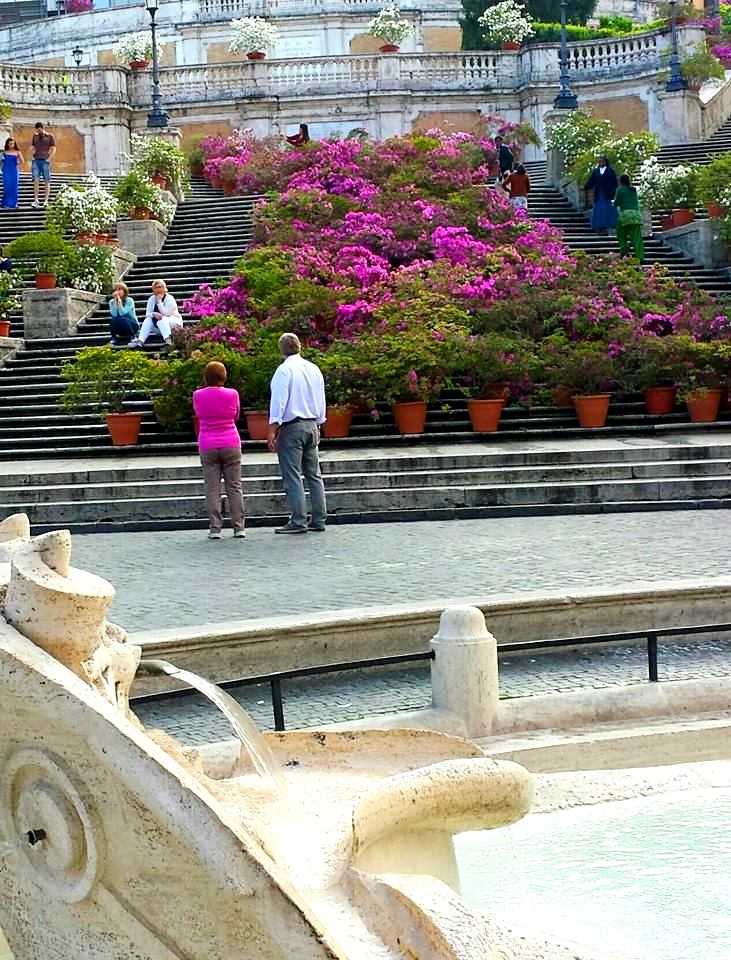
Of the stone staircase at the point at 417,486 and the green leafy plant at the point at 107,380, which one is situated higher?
the green leafy plant at the point at 107,380

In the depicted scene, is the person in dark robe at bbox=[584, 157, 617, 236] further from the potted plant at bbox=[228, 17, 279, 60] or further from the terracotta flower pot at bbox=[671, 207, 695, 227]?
the potted plant at bbox=[228, 17, 279, 60]

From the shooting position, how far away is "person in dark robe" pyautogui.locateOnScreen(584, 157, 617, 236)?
77.3 feet

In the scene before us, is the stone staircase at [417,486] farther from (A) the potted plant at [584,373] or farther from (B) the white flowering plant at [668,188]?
(B) the white flowering plant at [668,188]

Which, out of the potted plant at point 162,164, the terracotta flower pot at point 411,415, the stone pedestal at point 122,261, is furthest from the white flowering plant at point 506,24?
the terracotta flower pot at point 411,415

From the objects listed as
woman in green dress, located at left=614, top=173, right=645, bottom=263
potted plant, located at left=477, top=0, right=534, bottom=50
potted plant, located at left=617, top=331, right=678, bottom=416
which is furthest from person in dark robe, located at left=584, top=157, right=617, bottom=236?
potted plant, located at left=477, top=0, right=534, bottom=50

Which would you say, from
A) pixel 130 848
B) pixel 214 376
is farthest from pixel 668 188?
pixel 130 848

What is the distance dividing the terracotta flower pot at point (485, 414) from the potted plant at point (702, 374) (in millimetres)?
2024

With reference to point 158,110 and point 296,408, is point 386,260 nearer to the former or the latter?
point 296,408

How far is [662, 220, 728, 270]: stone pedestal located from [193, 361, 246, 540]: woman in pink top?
→ 1256 centimetres

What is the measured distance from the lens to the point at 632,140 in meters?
26.0

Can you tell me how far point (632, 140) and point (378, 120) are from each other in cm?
1071

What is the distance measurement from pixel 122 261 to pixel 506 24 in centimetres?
2101

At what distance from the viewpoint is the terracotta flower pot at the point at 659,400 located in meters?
15.3

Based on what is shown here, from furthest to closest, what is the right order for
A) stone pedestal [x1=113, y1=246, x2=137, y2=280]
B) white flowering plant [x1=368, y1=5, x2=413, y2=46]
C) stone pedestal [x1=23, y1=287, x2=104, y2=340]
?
white flowering plant [x1=368, y1=5, x2=413, y2=46], stone pedestal [x1=113, y1=246, x2=137, y2=280], stone pedestal [x1=23, y1=287, x2=104, y2=340]
